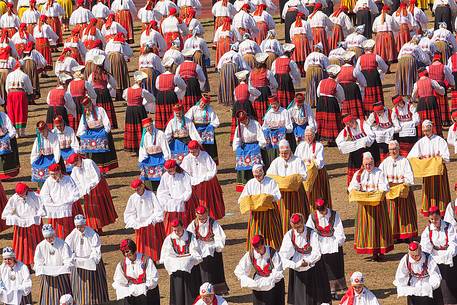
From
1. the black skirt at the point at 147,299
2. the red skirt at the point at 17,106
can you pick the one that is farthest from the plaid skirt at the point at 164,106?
the black skirt at the point at 147,299

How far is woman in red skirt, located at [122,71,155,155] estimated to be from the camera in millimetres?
35562

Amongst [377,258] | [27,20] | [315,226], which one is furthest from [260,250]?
[27,20]

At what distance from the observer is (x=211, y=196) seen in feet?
101

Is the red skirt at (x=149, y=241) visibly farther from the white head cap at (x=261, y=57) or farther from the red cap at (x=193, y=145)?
the white head cap at (x=261, y=57)

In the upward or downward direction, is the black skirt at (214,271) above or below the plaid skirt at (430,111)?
below

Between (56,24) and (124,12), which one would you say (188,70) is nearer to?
(124,12)

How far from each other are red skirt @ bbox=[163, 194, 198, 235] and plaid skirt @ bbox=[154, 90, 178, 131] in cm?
617

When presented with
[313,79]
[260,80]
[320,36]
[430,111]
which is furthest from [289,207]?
[320,36]

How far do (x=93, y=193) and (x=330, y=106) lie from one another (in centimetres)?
652

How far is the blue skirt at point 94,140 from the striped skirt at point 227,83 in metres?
4.69

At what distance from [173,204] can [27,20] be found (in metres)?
15.9

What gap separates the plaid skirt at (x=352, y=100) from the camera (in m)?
36.2

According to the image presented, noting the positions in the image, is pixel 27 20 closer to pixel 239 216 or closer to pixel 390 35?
pixel 390 35

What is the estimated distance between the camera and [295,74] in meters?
36.9
